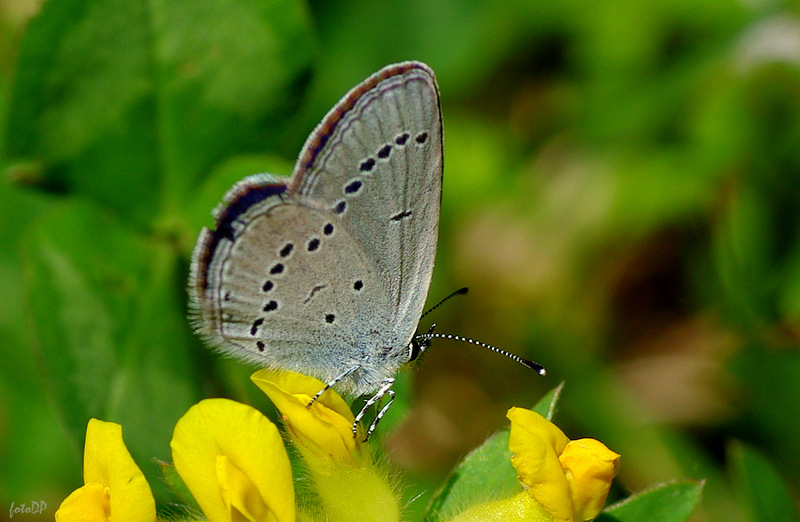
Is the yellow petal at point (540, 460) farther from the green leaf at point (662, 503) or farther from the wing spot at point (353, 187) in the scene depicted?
the wing spot at point (353, 187)

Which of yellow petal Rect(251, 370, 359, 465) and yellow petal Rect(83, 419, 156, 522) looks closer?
yellow petal Rect(83, 419, 156, 522)

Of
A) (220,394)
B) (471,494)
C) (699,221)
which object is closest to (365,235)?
(471,494)

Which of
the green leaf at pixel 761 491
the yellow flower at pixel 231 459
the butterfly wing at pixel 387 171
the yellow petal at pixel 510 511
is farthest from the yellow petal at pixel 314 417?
the green leaf at pixel 761 491

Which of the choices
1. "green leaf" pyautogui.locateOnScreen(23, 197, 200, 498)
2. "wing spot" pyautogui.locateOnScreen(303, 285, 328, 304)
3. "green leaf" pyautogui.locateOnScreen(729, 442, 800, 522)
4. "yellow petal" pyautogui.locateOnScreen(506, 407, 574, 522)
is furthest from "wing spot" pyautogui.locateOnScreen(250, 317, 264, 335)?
"green leaf" pyautogui.locateOnScreen(729, 442, 800, 522)

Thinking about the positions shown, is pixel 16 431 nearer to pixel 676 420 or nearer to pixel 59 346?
pixel 59 346

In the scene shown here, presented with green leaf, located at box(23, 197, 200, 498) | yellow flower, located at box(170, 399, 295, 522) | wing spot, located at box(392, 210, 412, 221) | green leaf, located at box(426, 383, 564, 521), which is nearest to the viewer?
yellow flower, located at box(170, 399, 295, 522)

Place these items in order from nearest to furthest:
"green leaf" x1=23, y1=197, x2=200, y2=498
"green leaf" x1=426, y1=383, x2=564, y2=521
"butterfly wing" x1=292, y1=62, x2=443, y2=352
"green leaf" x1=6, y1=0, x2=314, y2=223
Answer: "green leaf" x1=426, y1=383, x2=564, y2=521
"butterfly wing" x1=292, y1=62, x2=443, y2=352
"green leaf" x1=23, y1=197, x2=200, y2=498
"green leaf" x1=6, y1=0, x2=314, y2=223

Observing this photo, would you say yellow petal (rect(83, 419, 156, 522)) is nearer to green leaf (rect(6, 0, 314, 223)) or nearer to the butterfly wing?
the butterfly wing
